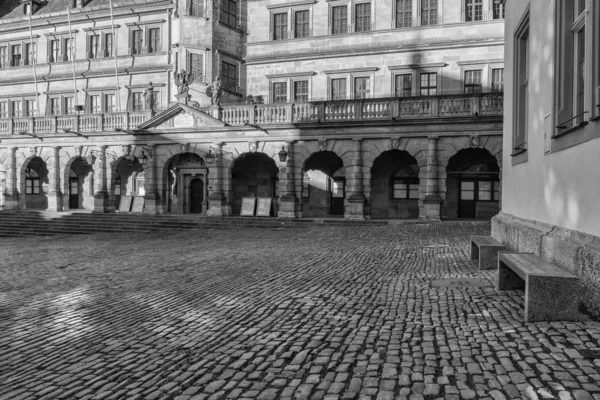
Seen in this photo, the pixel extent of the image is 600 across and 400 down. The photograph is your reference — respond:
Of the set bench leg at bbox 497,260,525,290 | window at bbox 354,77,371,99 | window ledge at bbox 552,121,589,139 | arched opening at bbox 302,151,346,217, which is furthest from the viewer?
window at bbox 354,77,371,99

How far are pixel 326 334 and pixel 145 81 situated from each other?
3561 cm

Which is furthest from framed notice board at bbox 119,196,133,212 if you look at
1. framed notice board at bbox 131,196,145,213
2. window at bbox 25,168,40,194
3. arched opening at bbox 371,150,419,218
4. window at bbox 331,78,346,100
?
arched opening at bbox 371,150,419,218

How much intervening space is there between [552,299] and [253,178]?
2666cm

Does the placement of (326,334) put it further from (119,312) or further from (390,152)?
(390,152)

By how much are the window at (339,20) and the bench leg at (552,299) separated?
91.1 ft

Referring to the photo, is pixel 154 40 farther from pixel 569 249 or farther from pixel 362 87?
pixel 569 249

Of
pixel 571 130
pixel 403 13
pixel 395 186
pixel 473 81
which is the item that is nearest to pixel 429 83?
pixel 473 81

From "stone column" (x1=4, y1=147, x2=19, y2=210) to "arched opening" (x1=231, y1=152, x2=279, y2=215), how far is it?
1440cm

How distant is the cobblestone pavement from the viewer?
4129 millimetres

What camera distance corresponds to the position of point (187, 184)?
32.5 m

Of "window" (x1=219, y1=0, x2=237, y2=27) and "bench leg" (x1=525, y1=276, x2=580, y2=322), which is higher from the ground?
"window" (x1=219, y1=0, x2=237, y2=27)

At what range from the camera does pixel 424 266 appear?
1045cm

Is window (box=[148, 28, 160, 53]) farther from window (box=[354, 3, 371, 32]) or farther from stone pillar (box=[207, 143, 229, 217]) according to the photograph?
window (box=[354, 3, 371, 32])

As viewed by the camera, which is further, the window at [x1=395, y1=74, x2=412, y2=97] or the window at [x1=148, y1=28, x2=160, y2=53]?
the window at [x1=148, y1=28, x2=160, y2=53]
